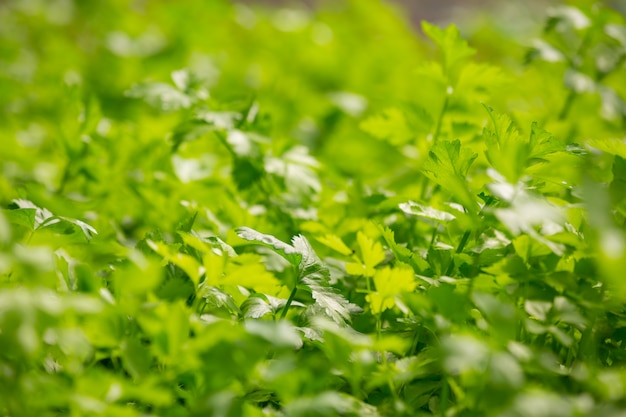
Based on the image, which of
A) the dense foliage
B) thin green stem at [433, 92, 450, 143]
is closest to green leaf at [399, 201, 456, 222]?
the dense foliage

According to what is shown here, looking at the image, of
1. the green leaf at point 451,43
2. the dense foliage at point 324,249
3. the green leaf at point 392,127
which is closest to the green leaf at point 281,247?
the dense foliage at point 324,249

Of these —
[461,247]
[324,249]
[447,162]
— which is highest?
[447,162]

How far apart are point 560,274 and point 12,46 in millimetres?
1881

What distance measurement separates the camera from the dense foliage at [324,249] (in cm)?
59

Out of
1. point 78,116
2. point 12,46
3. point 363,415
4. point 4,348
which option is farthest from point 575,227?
point 12,46

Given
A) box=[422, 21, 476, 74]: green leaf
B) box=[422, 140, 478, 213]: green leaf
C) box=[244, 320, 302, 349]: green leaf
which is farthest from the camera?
box=[422, 21, 476, 74]: green leaf

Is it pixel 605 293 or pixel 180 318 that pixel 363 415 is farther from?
pixel 605 293

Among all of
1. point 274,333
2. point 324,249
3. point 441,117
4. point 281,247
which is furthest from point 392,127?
point 274,333

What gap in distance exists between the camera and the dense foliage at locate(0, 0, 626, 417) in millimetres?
587

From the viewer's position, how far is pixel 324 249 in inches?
39.1

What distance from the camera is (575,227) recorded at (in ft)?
2.63

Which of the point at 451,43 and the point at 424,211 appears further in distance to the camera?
the point at 451,43

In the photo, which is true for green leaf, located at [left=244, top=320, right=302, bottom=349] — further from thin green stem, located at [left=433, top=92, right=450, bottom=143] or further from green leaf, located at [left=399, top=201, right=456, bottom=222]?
thin green stem, located at [left=433, top=92, right=450, bottom=143]

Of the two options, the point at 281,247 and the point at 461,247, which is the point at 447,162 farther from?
the point at 281,247
